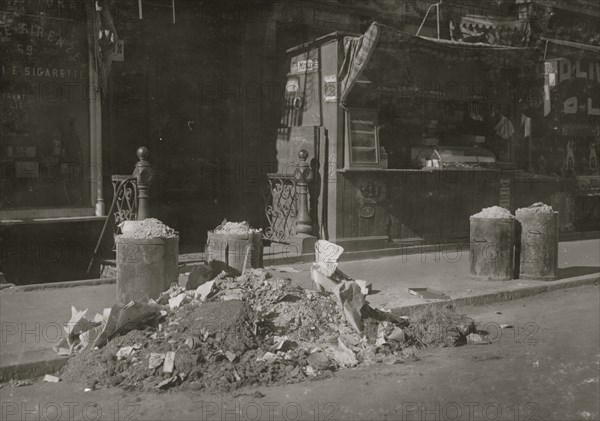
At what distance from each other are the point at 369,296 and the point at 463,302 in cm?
121

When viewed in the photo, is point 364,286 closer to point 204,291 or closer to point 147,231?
point 204,291

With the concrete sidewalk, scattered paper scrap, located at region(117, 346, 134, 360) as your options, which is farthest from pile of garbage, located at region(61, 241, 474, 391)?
the concrete sidewalk

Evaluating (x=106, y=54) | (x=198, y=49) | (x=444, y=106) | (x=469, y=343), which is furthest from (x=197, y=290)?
(x=444, y=106)

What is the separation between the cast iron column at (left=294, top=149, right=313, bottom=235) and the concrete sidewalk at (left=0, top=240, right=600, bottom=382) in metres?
0.69

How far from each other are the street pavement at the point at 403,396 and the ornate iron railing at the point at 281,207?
18.6 ft

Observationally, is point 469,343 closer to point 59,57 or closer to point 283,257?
point 283,257

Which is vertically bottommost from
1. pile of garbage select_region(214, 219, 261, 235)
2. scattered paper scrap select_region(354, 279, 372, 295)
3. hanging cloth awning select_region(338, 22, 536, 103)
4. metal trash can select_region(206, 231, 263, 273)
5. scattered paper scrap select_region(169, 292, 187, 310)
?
scattered paper scrap select_region(354, 279, 372, 295)

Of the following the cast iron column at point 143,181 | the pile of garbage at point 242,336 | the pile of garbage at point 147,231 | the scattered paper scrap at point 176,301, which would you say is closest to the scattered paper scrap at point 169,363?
the pile of garbage at point 242,336

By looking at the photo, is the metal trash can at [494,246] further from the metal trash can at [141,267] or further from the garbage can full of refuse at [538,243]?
the metal trash can at [141,267]

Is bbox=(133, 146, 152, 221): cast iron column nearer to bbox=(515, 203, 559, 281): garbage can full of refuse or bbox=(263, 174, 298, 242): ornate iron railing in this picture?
bbox=(263, 174, 298, 242): ornate iron railing

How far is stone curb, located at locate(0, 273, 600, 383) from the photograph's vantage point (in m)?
5.71

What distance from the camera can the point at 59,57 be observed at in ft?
33.2

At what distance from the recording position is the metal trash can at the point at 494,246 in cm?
978

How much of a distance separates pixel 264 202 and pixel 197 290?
588cm
